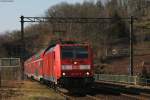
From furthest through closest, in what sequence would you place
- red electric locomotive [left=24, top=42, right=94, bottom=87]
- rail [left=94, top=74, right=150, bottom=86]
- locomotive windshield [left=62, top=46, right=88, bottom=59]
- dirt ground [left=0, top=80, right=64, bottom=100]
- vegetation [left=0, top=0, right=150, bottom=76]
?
vegetation [left=0, top=0, right=150, bottom=76] < rail [left=94, top=74, right=150, bottom=86] < locomotive windshield [left=62, top=46, right=88, bottom=59] < red electric locomotive [left=24, top=42, right=94, bottom=87] < dirt ground [left=0, top=80, right=64, bottom=100]

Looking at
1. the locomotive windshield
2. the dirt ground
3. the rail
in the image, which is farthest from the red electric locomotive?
the rail

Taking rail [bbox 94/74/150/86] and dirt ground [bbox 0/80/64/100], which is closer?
dirt ground [bbox 0/80/64/100]

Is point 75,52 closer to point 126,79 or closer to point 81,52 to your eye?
point 81,52

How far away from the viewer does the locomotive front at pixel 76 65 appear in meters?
30.1

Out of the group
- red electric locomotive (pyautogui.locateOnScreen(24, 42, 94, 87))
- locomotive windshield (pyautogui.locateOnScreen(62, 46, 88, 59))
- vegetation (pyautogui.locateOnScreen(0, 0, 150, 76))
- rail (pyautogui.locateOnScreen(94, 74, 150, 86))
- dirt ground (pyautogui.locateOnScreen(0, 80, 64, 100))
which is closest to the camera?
dirt ground (pyautogui.locateOnScreen(0, 80, 64, 100))

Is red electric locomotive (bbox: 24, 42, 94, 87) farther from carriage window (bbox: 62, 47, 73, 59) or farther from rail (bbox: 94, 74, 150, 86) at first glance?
rail (bbox: 94, 74, 150, 86)

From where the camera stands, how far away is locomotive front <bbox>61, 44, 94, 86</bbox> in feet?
98.8

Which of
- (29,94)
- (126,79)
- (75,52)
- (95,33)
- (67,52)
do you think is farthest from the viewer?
(95,33)

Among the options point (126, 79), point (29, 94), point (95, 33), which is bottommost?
point (29, 94)

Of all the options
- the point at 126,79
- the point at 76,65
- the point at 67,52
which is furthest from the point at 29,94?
the point at 126,79

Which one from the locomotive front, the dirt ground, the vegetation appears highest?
the vegetation

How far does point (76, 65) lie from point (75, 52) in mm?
897

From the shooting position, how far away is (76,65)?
99.6 feet

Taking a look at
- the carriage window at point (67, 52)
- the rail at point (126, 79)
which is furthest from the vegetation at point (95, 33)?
the carriage window at point (67, 52)
